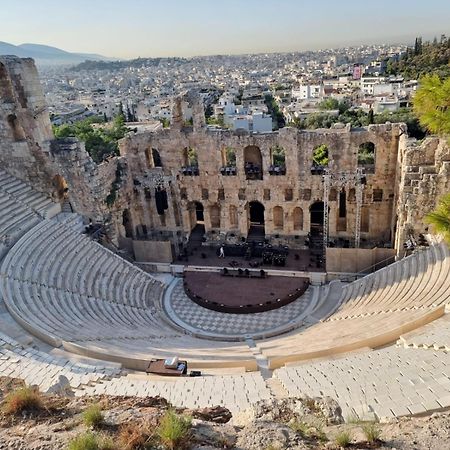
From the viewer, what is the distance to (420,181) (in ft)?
71.2

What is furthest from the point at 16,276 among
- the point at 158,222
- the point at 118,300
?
the point at 158,222

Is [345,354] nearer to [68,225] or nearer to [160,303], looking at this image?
[160,303]

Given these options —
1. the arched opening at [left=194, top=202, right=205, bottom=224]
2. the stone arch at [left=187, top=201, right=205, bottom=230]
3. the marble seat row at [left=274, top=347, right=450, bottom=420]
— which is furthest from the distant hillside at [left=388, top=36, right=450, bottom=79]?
the marble seat row at [left=274, top=347, right=450, bottom=420]

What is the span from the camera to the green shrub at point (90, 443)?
6519 mm

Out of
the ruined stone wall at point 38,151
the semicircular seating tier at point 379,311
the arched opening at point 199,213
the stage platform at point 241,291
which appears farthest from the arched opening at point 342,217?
the ruined stone wall at point 38,151

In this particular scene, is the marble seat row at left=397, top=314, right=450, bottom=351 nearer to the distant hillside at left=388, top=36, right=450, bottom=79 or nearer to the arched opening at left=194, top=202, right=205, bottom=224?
the arched opening at left=194, top=202, right=205, bottom=224

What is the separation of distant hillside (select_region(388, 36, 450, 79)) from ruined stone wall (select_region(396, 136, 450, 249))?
61447mm

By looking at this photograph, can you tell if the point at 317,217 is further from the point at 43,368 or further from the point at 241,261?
the point at 43,368

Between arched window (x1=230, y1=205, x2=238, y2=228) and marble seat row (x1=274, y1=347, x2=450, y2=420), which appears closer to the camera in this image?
marble seat row (x1=274, y1=347, x2=450, y2=420)

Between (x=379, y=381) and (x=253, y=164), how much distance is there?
19822 millimetres

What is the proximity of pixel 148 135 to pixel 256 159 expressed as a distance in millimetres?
7694

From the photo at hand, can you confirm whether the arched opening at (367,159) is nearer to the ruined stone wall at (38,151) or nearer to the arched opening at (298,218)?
the arched opening at (298,218)

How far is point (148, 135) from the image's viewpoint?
28.2 metres

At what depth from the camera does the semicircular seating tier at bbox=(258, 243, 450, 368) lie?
15.0 m
